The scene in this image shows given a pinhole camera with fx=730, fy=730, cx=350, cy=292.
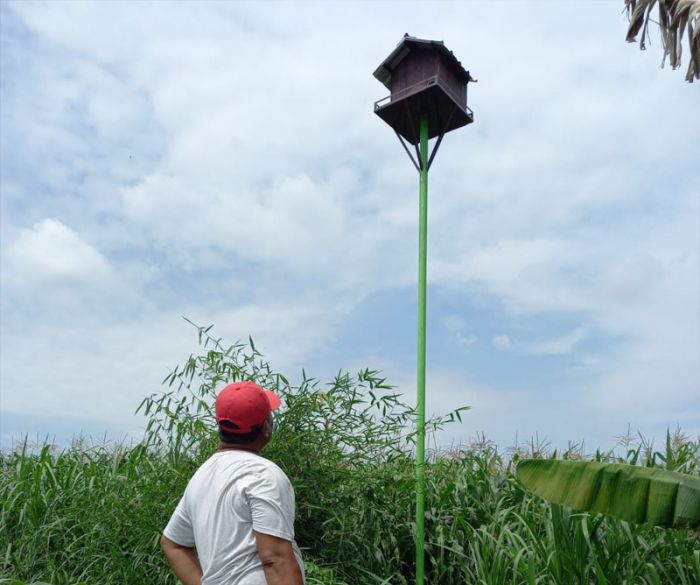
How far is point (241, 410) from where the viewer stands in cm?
240

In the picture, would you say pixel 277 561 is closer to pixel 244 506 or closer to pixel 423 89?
pixel 244 506

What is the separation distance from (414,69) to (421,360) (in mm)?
2560

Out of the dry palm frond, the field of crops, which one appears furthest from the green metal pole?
the dry palm frond

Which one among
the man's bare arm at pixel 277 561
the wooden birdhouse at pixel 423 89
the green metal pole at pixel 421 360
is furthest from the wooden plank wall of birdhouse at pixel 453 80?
the man's bare arm at pixel 277 561

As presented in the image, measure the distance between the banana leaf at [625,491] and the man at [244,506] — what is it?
2.11m

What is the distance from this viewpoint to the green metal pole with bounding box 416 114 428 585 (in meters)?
4.84

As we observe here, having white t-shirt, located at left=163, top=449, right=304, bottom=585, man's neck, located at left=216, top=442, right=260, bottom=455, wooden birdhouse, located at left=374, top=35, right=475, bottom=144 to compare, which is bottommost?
white t-shirt, located at left=163, top=449, right=304, bottom=585

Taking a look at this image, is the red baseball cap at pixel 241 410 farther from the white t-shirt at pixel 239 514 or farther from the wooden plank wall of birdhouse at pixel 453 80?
the wooden plank wall of birdhouse at pixel 453 80

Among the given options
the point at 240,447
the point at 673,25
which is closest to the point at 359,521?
the point at 240,447

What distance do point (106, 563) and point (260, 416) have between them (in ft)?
11.1

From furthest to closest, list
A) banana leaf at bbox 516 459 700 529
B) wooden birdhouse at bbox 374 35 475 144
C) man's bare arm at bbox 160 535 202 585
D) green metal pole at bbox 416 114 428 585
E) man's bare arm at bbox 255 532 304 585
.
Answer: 1. wooden birdhouse at bbox 374 35 475 144
2. green metal pole at bbox 416 114 428 585
3. banana leaf at bbox 516 459 700 529
4. man's bare arm at bbox 160 535 202 585
5. man's bare arm at bbox 255 532 304 585

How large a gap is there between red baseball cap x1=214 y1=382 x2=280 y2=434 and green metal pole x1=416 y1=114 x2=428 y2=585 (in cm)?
276

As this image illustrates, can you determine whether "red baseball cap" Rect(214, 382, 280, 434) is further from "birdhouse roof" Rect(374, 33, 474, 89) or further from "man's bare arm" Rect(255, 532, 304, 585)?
"birdhouse roof" Rect(374, 33, 474, 89)

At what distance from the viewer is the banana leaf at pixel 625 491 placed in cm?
378
